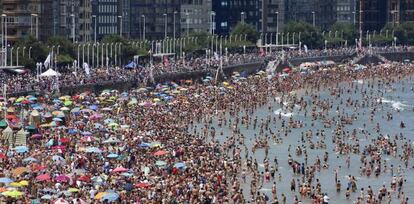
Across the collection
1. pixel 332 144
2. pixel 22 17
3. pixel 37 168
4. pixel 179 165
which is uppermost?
pixel 22 17

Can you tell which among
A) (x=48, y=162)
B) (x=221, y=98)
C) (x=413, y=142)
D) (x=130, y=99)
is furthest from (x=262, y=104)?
(x=48, y=162)

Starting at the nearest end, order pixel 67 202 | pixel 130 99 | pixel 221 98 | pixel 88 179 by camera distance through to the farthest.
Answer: pixel 67 202, pixel 88 179, pixel 130 99, pixel 221 98

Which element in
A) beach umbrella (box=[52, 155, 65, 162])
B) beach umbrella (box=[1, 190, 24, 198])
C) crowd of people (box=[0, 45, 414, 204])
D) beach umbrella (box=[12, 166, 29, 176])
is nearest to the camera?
beach umbrella (box=[1, 190, 24, 198])

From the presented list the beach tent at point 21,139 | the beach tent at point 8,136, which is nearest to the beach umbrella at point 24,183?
the beach tent at point 21,139

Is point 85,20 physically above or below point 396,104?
above

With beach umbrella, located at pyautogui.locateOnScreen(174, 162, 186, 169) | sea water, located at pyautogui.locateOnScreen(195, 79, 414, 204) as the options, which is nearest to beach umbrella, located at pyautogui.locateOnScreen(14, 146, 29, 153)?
beach umbrella, located at pyautogui.locateOnScreen(174, 162, 186, 169)

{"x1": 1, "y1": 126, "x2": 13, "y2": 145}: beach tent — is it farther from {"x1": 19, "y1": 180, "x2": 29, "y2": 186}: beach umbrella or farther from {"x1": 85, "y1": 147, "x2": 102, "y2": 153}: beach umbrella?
{"x1": 19, "y1": 180, "x2": 29, "y2": 186}: beach umbrella

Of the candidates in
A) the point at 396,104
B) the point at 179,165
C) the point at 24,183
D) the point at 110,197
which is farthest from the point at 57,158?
the point at 396,104

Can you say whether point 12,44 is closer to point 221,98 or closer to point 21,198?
point 221,98

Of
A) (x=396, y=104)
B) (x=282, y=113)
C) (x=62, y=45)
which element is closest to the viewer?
(x=282, y=113)

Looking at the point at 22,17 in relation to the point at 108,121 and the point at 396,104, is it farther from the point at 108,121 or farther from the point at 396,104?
the point at 108,121

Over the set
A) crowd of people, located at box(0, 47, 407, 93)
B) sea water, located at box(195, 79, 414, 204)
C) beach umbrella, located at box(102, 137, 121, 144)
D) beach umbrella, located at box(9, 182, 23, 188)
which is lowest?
sea water, located at box(195, 79, 414, 204)
